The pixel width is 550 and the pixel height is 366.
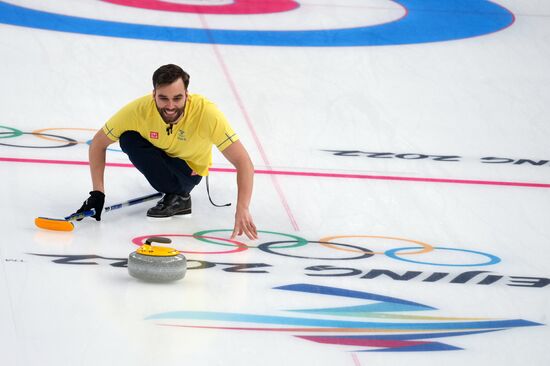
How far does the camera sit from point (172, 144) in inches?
179

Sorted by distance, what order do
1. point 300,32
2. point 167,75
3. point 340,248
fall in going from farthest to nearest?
point 300,32 → point 340,248 → point 167,75

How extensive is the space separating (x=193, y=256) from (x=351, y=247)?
75cm

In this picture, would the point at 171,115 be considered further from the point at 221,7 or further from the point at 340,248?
the point at 221,7

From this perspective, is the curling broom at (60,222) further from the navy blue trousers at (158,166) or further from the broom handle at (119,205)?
the navy blue trousers at (158,166)

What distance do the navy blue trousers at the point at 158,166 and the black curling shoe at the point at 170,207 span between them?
0.03 meters

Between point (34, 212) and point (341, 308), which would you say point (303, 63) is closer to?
point (34, 212)

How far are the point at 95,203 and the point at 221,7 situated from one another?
18.9 feet

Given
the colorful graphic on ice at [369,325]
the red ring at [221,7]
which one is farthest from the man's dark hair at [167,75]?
the red ring at [221,7]

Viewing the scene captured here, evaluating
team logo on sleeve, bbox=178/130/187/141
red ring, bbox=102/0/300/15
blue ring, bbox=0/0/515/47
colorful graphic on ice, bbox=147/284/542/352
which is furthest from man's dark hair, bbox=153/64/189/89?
red ring, bbox=102/0/300/15

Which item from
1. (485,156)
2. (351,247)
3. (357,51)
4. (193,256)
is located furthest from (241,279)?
(357,51)

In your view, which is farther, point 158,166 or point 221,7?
point 221,7

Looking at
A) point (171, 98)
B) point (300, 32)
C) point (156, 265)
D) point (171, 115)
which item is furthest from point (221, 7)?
point (156, 265)

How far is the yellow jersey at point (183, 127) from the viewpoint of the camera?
14.3 ft

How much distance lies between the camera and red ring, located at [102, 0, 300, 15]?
31.7ft
